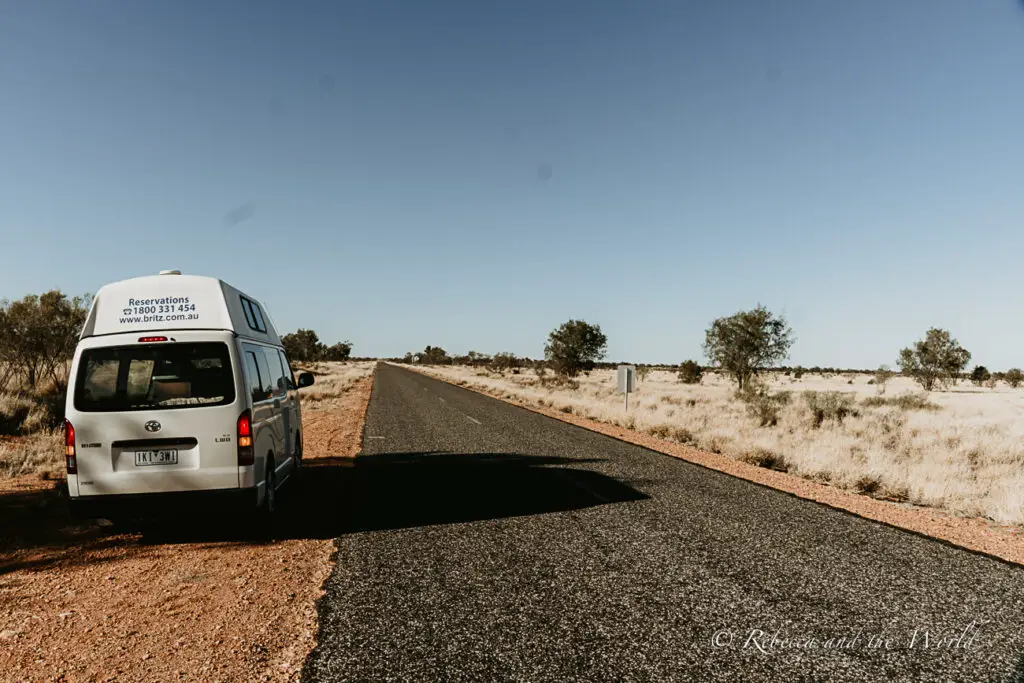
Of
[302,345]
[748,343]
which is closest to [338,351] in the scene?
[302,345]

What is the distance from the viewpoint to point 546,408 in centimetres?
2650

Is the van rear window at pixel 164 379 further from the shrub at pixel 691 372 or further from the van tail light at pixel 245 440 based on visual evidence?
the shrub at pixel 691 372

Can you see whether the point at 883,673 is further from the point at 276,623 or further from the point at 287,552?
the point at 287,552

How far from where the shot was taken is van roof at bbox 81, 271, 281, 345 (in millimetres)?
6316

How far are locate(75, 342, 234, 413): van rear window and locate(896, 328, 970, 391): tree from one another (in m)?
57.2

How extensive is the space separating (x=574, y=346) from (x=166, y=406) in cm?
4568

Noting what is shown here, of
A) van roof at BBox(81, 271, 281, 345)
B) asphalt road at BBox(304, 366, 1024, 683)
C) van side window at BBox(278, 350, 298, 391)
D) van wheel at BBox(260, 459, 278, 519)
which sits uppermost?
van roof at BBox(81, 271, 281, 345)

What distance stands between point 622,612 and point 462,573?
1.52 meters

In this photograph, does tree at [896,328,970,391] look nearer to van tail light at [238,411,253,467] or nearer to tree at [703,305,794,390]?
tree at [703,305,794,390]

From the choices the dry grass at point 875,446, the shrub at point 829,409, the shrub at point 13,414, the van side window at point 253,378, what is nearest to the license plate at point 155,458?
the van side window at point 253,378

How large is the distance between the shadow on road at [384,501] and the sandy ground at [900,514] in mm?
2777

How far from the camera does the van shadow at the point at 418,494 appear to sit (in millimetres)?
7039

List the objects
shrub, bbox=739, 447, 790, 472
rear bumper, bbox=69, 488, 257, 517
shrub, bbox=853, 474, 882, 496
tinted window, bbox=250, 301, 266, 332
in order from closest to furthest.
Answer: rear bumper, bbox=69, 488, 257, 517, tinted window, bbox=250, 301, 266, 332, shrub, bbox=853, 474, 882, 496, shrub, bbox=739, 447, 790, 472

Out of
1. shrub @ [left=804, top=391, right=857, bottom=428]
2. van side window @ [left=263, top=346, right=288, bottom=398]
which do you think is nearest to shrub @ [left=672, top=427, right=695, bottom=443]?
shrub @ [left=804, top=391, right=857, bottom=428]
